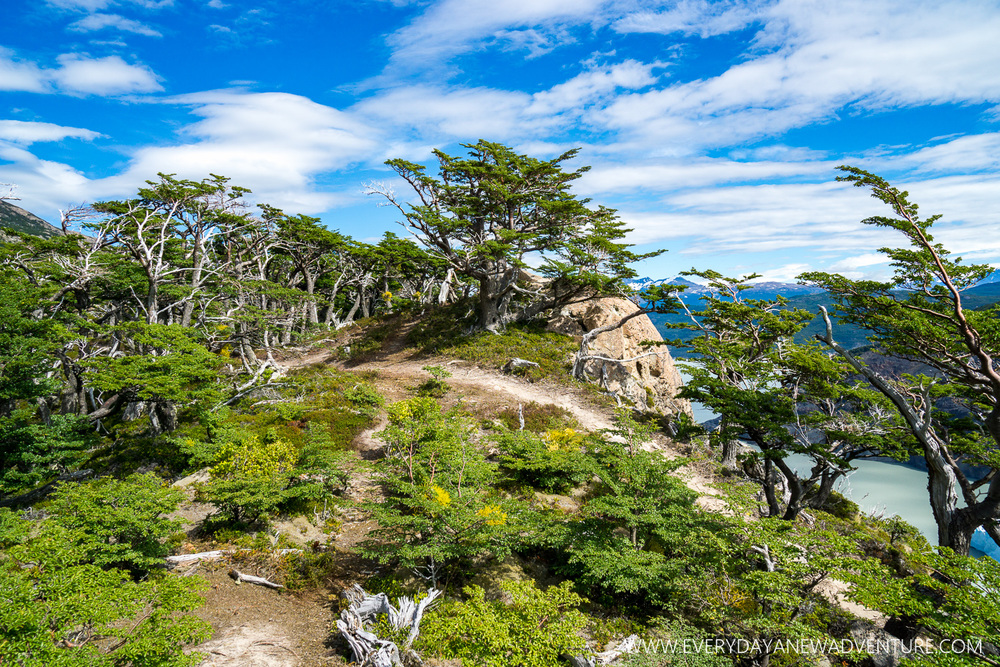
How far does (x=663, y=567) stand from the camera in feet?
23.3

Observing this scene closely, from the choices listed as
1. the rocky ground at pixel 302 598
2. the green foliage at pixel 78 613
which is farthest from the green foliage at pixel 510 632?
the green foliage at pixel 78 613

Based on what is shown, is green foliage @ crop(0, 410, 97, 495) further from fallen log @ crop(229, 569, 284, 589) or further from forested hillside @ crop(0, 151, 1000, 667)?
fallen log @ crop(229, 569, 284, 589)

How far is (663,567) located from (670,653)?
127 cm

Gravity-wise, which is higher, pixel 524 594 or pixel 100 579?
pixel 100 579

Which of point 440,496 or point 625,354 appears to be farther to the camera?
point 625,354

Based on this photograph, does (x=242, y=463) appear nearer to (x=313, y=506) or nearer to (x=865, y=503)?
(x=313, y=506)

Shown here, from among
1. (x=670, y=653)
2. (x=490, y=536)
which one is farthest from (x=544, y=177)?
(x=670, y=653)

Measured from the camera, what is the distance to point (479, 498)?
7.93m

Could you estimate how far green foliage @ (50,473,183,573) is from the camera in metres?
6.68

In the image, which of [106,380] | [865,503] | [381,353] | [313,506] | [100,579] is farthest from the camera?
[865,503]

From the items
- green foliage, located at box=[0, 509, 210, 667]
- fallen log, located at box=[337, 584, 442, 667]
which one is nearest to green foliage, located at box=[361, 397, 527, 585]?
fallen log, located at box=[337, 584, 442, 667]

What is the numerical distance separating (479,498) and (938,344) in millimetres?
11041

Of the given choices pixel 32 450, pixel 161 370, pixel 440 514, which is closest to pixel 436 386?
pixel 161 370

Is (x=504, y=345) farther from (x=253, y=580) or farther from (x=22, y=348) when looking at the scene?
(x=22, y=348)
